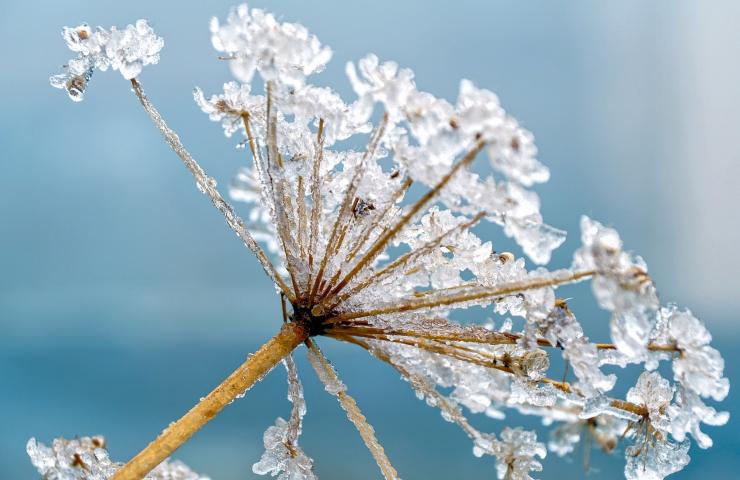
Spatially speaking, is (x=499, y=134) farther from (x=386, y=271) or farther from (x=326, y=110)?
(x=386, y=271)

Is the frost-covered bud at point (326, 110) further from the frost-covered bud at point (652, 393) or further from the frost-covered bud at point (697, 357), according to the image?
the frost-covered bud at point (652, 393)

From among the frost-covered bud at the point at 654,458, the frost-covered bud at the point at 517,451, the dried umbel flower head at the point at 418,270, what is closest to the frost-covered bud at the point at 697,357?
the dried umbel flower head at the point at 418,270

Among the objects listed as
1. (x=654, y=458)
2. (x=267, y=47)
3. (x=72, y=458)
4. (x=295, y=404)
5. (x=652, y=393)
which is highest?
(x=267, y=47)

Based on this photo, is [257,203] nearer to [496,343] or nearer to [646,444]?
[496,343]

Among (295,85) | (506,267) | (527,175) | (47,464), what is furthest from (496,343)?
(47,464)

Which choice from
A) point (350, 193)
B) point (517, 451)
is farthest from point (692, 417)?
point (350, 193)

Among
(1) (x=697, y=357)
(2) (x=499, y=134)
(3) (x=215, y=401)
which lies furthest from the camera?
(3) (x=215, y=401)

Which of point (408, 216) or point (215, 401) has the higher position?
point (408, 216)

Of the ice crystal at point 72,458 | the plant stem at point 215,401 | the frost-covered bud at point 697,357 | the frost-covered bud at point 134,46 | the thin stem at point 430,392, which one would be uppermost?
the frost-covered bud at point 134,46
